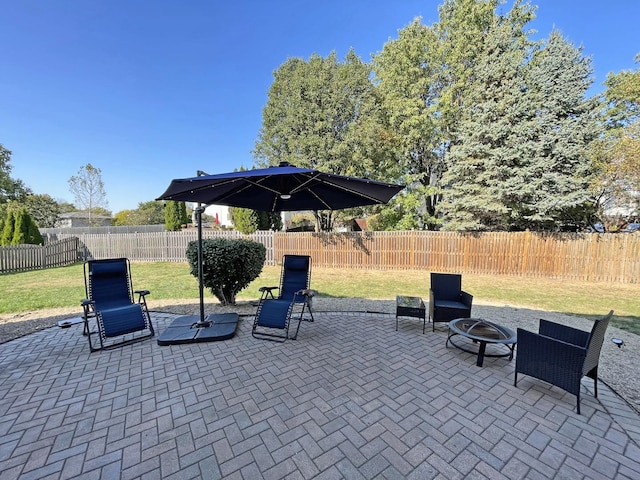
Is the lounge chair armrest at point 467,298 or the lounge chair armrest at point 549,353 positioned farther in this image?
the lounge chair armrest at point 467,298

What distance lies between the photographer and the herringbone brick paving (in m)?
1.86

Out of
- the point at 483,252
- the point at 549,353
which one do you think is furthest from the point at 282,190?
the point at 483,252

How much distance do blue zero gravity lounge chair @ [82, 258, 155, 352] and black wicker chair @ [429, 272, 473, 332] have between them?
446cm

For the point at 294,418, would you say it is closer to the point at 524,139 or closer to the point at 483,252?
the point at 483,252

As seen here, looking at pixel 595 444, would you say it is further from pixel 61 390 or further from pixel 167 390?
pixel 61 390

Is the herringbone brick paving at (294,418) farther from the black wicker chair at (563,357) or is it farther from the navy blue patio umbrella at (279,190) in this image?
the navy blue patio umbrella at (279,190)

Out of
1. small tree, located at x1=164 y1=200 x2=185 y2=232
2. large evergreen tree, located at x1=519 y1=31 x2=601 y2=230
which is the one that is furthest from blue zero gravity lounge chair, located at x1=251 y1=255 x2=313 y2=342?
small tree, located at x1=164 y1=200 x2=185 y2=232

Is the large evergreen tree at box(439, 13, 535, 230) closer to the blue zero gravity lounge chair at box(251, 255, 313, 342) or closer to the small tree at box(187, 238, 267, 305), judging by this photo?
the blue zero gravity lounge chair at box(251, 255, 313, 342)

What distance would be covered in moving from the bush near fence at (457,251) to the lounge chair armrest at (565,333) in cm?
766

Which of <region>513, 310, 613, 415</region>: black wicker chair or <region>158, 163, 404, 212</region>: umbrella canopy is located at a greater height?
<region>158, 163, 404, 212</region>: umbrella canopy

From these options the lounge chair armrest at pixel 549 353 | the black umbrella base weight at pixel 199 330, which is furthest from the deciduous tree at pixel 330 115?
the lounge chair armrest at pixel 549 353

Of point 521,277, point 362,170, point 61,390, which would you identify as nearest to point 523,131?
point 521,277

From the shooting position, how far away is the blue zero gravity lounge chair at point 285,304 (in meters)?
3.94

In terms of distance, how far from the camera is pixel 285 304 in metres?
4.09
